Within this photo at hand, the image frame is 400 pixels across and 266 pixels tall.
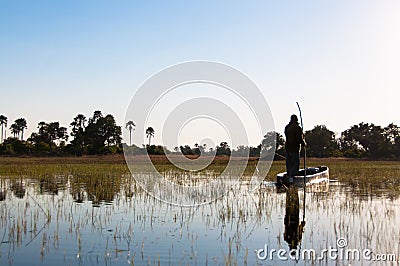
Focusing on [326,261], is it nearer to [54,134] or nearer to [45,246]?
[45,246]

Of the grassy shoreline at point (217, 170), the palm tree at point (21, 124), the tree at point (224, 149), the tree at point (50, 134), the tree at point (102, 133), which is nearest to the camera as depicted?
the grassy shoreline at point (217, 170)

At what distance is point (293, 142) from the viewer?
53.7 ft

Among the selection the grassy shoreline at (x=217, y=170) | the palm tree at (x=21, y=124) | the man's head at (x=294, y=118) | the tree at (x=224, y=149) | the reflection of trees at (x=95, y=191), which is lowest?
the reflection of trees at (x=95, y=191)

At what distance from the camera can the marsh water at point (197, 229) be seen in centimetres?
672

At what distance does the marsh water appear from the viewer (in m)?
6.72

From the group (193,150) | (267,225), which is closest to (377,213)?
(267,225)

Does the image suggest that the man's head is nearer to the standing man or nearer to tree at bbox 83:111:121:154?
the standing man

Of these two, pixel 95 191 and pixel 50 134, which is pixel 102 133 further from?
pixel 95 191

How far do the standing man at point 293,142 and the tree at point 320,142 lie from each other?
49562 mm

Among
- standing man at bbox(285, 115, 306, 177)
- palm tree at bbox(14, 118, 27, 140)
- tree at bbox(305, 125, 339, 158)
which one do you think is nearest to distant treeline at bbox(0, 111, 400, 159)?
tree at bbox(305, 125, 339, 158)

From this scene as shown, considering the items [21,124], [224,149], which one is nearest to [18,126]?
[21,124]

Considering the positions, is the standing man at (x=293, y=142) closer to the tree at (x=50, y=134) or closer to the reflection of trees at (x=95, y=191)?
the reflection of trees at (x=95, y=191)

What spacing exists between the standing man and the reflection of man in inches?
125

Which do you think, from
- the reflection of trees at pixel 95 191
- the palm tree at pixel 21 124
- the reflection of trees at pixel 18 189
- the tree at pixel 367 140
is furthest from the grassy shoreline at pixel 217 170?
the palm tree at pixel 21 124
